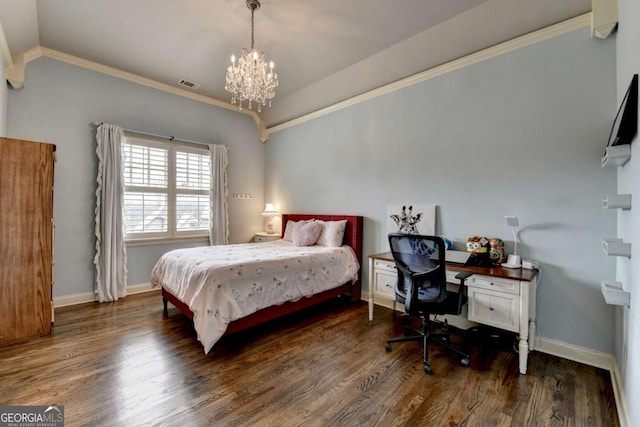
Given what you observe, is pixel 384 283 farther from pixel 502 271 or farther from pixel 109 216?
pixel 109 216

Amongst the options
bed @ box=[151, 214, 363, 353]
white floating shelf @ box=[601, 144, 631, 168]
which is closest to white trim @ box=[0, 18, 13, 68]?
bed @ box=[151, 214, 363, 353]

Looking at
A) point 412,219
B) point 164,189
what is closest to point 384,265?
point 412,219

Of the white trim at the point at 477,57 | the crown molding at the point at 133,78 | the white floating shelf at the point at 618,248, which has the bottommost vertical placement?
the white floating shelf at the point at 618,248

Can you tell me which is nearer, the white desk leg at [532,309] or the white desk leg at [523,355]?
the white desk leg at [523,355]

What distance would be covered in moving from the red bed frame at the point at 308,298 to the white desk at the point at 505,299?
4.66ft

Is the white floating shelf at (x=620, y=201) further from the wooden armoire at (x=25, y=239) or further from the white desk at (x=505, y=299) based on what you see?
the wooden armoire at (x=25, y=239)

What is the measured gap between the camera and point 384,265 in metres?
3.07

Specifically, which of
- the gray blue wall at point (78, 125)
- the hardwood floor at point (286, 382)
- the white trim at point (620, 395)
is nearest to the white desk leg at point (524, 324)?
the hardwood floor at point (286, 382)

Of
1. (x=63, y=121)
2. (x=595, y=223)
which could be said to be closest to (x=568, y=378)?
(x=595, y=223)

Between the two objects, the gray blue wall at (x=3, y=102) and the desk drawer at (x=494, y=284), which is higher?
the gray blue wall at (x=3, y=102)

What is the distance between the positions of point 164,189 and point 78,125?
1.26 meters

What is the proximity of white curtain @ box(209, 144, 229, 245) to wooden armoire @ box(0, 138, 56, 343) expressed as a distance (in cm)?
217

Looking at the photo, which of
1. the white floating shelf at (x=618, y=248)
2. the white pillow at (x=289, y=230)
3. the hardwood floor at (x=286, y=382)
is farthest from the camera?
the white pillow at (x=289, y=230)

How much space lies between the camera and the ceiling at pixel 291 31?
2496mm
